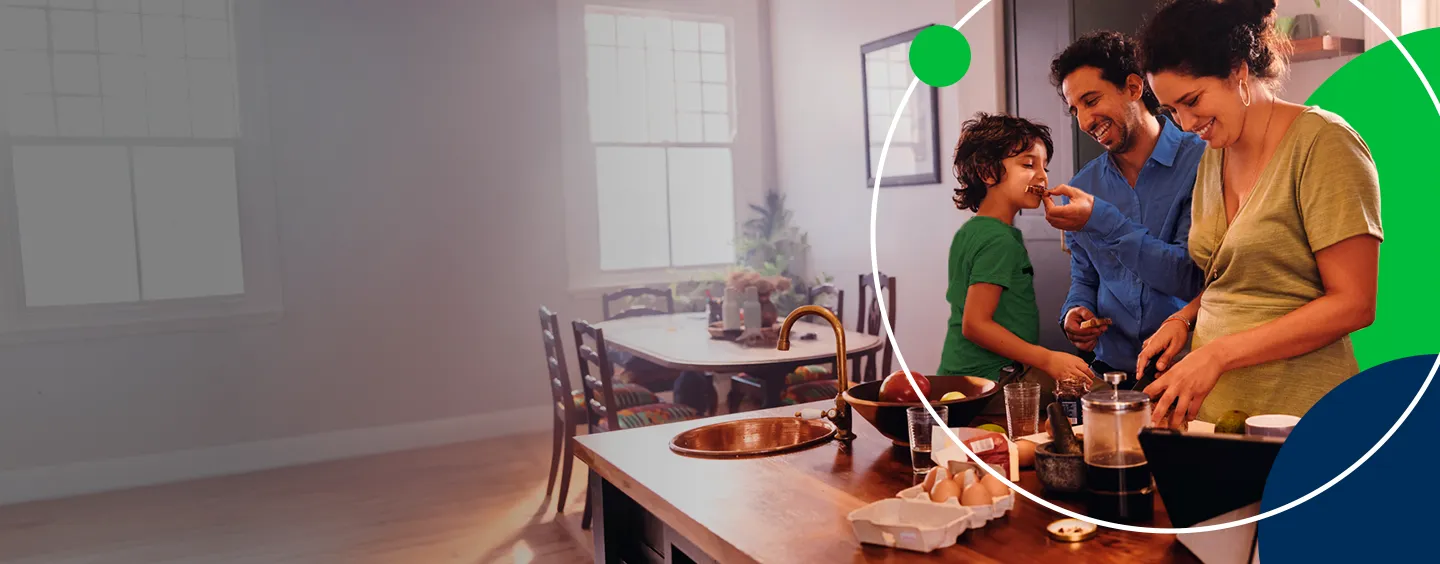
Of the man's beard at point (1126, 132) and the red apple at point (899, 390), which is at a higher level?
the man's beard at point (1126, 132)

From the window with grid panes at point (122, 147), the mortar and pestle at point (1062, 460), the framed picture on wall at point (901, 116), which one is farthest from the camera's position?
the framed picture on wall at point (901, 116)

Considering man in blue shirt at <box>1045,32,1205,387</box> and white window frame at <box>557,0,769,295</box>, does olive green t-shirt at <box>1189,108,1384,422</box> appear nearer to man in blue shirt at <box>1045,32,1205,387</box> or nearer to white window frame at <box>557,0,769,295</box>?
man in blue shirt at <box>1045,32,1205,387</box>

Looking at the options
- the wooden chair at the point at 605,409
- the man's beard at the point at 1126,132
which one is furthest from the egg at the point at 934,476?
the wooden chair at the point at 605,409

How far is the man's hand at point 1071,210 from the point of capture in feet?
5.73

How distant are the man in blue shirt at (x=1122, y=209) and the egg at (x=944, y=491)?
23.7 inches

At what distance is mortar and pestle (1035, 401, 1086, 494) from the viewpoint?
1391 millimetres

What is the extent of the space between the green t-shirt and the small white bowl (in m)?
0.92

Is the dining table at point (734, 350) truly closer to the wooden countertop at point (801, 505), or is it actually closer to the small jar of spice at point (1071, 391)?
the wooden countertop at point (801, 505)

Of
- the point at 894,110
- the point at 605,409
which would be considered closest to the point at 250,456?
the point at 605,409

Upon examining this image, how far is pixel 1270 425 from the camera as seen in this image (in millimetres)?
1245

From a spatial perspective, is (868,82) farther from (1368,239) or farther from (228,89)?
(1368,239)

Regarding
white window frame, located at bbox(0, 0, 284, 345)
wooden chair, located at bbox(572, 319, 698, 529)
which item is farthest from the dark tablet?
white window frame, located at bbox(0, 0, 284, 345)

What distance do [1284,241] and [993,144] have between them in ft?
2.51

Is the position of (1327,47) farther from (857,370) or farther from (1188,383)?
(857,370)
